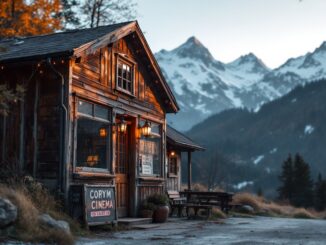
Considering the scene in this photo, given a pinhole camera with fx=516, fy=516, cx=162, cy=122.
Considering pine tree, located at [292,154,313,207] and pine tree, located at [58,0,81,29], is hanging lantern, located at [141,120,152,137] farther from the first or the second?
pine tree, located at [292,154,313,207]

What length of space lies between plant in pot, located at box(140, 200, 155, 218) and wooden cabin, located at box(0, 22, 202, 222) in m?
0.22

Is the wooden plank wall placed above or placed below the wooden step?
above

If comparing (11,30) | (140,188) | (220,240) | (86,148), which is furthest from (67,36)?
(11,30)

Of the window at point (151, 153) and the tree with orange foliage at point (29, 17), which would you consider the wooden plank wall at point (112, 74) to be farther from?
the tree with orange foliage at point (29, 17)

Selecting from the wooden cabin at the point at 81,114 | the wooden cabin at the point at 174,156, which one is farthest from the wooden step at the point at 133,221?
the wooden cabin at the point at 174,156

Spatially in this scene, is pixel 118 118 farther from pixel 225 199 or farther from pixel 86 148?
pixel 225 199

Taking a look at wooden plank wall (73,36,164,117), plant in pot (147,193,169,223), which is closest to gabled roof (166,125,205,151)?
wooden plank wall (73,36,164,117)

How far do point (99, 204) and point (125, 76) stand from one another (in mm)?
4622

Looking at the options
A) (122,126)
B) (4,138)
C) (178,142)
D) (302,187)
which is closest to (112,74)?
(122,126)

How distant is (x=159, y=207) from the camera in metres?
15.8

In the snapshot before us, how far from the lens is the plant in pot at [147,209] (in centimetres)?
1552

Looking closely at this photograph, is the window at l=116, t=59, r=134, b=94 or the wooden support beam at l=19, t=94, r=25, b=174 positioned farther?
the window at l=116, t=59, r=134, b=94

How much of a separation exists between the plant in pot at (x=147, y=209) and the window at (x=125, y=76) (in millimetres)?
3462

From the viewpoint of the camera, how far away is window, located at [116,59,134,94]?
15.2 m
